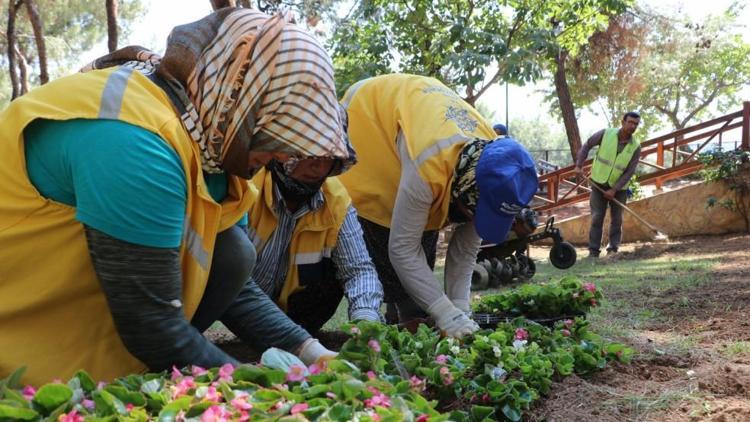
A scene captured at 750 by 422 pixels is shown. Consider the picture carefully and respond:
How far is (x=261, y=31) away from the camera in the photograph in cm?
166

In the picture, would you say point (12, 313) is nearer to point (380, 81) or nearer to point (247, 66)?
point (247, 66)

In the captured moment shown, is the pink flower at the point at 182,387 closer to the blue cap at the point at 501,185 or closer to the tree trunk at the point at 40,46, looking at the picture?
the blue cap at the point at 501,185

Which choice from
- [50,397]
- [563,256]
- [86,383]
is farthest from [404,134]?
[563,256]

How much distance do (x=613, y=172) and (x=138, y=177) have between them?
322 inches

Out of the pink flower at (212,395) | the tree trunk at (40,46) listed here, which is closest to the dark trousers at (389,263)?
the pink flower at (212,395)

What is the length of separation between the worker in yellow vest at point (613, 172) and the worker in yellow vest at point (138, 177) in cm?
772

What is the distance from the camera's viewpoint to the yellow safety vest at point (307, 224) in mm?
2937

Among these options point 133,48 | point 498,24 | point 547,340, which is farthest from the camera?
point 498,24

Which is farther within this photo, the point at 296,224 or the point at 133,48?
the point at 296,224

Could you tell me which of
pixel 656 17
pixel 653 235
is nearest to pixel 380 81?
pixel 653 235

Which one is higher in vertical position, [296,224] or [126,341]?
[296,224]

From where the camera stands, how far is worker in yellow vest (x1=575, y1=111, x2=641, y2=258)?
8773mm

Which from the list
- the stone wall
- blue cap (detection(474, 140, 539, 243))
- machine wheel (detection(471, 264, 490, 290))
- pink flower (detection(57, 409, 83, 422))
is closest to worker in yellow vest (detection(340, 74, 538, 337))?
blue cap (detection(474, 140, 539, 243))

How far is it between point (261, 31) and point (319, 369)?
2.72 feet
